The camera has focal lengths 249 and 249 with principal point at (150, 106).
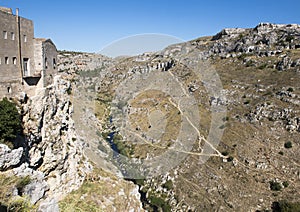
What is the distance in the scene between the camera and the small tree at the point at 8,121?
17.8 meters

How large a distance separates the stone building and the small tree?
134 centimetres

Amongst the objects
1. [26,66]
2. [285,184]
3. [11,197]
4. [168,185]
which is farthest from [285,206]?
[26,66]

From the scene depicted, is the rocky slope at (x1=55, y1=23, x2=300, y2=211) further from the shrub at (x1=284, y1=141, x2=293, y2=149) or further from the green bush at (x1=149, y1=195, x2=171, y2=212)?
the shrub at (x1=284, y1=141, x2=293, y2=149)

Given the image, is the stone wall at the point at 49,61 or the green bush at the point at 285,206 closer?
the stone wall at the point at 49,61

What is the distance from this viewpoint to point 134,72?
110625mm

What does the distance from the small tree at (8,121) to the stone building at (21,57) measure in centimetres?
134

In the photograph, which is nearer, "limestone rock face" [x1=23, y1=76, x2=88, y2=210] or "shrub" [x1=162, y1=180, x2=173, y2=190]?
"limestone rock face" [x1=23, y1=76, x2=88, y2=210]

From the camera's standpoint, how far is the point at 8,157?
16.8 metres

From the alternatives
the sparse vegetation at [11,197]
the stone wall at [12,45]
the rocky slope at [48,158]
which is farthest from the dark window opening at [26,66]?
the sparse vegetation at [11,197]

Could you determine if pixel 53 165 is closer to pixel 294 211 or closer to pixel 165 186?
pixel 165 186

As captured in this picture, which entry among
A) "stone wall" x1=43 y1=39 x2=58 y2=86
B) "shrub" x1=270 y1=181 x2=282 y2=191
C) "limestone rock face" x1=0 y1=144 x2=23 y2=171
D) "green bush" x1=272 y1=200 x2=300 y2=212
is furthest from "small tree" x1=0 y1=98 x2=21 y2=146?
"shrub" x1=270 y1=181 x2=282 y2=191

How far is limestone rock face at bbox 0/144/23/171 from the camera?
16.4 metres

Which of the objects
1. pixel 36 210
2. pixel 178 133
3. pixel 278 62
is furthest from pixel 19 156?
pixel 278 62

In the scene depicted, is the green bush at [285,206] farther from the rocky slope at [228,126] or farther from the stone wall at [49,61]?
the stone wall at [49,61]
